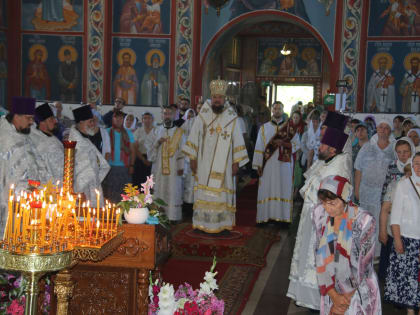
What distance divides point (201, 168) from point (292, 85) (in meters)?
15.4

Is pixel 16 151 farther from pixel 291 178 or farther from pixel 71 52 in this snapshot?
pixel 71 52

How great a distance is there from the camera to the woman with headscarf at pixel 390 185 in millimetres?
5477

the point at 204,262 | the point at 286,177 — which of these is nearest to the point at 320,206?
the point at 204,262

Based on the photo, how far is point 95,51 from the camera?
14.9m

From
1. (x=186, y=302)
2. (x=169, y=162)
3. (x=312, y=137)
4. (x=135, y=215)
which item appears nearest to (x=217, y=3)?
(x=312, y=137)

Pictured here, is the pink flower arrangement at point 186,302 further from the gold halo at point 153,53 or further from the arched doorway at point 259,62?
the arched doorway at point 259,62

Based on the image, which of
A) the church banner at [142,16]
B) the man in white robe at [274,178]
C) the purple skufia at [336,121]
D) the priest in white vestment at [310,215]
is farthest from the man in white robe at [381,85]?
the priest in white vestment at [310,215]

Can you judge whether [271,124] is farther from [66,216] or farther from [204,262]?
[66,216]

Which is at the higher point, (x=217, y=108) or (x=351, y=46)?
(x=351, y=46)

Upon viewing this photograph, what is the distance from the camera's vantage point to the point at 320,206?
403cm

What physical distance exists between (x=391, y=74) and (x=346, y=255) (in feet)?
37.0

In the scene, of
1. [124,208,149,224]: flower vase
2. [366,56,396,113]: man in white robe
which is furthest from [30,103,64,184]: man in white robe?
[366,56,396,113]: man in white robe

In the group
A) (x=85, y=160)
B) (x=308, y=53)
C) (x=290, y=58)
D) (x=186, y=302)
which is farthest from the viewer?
(x=290, y=58)

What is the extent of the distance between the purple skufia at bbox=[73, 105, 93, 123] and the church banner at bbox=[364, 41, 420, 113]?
9.68 m
